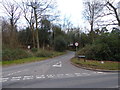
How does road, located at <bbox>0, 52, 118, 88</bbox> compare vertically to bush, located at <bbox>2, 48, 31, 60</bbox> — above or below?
below

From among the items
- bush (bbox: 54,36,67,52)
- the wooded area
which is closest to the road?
the wooded area

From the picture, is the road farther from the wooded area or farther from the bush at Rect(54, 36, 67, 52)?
the bush at Rect(54, 36, 67, 52)

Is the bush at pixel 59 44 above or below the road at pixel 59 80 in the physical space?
above

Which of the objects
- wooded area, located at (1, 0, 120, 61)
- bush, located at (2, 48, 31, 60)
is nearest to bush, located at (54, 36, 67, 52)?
wooded area, located at (1, 0, 120, 61)

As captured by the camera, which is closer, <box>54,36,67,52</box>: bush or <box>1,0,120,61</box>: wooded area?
<box>1,0,120,61</box>: wooded area

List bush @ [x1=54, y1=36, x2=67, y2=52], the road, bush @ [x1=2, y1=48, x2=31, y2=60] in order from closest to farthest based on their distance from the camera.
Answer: the road < bush @ [x1=2, y1=48, x2=31, y2=60] < bush @ [x1=54, y1=36, x2=67, y2=52]

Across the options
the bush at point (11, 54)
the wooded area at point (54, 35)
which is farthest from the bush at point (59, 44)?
the bush at point (11, 54)

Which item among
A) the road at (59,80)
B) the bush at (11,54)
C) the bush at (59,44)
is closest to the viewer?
the road at (59,80)

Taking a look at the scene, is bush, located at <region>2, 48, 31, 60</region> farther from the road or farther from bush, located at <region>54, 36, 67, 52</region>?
bush, located at <region>54, 36, 67, 52</region>

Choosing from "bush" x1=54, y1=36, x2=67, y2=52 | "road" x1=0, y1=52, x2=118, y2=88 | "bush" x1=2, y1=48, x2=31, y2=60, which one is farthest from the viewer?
"bush" x1=54, y1=36, x2=67, y2=52

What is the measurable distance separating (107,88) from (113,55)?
11.8 meters

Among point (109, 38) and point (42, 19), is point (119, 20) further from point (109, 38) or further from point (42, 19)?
point (42, 19)

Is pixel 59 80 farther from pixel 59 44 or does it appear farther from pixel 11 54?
pixel 59 44

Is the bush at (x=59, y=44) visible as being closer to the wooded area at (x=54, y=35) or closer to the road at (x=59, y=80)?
the wooded area at (x=54, y=35)
